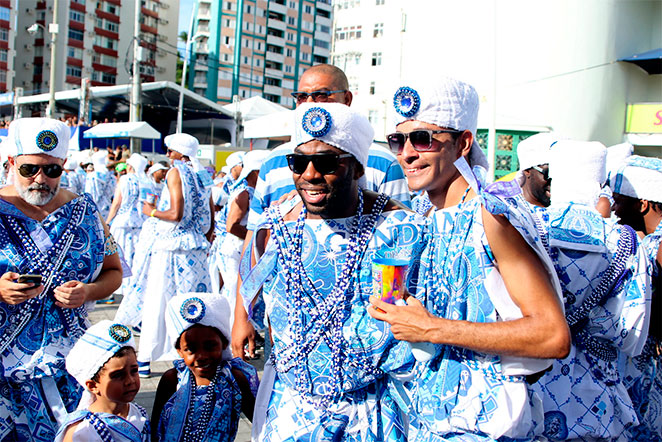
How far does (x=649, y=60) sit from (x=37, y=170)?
112 feet

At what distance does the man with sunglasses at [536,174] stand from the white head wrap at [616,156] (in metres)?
0.39

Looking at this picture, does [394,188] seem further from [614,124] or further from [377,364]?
[614,124]

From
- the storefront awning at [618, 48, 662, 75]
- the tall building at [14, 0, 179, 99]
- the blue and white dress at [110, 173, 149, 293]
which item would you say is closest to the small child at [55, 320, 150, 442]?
the blue and white dress at [110, 173, 149, 293]

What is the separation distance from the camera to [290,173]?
3.74 metres

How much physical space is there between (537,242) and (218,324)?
6.43 feet

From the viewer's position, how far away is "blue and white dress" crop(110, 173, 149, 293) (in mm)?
10570

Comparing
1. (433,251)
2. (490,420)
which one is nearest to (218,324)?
(433,251)

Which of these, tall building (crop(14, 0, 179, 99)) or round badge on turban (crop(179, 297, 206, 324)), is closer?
round badge on turban (crop(179, 297, 206, 324))

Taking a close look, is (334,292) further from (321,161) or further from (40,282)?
(40,282)

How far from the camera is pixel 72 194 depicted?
12.4 feet

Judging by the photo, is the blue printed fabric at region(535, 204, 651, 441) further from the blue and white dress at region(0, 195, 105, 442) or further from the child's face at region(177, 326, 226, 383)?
the blue and white dress at region(0, 195, 105, 442)

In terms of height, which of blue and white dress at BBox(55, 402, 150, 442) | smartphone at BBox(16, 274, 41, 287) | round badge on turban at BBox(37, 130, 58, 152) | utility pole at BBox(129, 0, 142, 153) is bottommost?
blue and white dress at BBox(55, 402, 150, 442)

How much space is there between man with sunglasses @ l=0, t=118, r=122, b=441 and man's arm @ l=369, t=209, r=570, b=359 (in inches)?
80.7

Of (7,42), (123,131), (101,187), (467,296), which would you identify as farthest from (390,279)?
(7,42)
